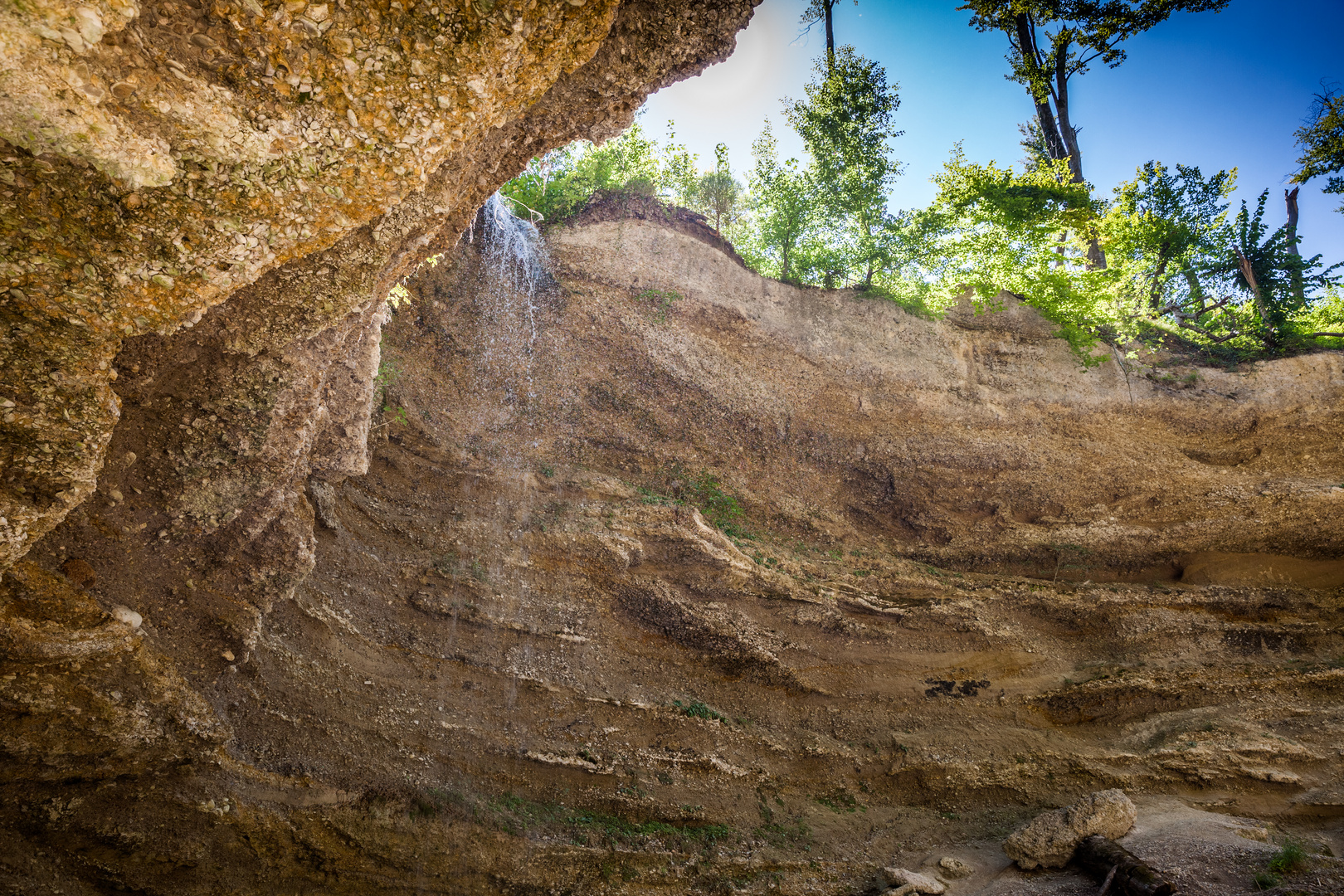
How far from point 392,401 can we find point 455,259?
379cm

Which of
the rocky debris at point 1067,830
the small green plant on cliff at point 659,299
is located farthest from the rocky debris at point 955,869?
the small green plant on cliff at point 659,299

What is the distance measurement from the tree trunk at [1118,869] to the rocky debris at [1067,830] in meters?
0.19

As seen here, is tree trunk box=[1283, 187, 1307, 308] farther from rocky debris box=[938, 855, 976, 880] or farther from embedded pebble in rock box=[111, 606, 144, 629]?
embedded pebble in rock box=[111, 606, 144, 629]

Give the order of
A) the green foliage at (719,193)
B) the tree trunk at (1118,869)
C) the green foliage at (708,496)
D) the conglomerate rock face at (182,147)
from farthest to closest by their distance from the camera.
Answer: the green foliage at (719,193) < the green foliage at (708,496) < the tree trunk at (1118,869) < the conglomerate rock face at (182,147)

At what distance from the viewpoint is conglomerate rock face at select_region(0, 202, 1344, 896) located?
775cm

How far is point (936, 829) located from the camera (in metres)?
11.5

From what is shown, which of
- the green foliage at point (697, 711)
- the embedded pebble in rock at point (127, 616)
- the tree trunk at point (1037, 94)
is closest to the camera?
the embedded pebble in rock at point (127, 616)

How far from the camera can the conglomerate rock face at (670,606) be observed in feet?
25.4

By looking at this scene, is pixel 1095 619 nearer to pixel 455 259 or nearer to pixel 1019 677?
pixel 1019 677

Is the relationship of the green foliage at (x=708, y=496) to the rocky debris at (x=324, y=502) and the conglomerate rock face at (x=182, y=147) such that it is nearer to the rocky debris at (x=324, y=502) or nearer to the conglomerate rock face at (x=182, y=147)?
the rocky debris at (x=324, y=502)

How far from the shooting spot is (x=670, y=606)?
12.5 m

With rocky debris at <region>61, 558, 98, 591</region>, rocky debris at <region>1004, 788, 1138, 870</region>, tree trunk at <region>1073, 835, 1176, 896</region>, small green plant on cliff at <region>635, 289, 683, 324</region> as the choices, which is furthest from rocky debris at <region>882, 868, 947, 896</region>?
small green plant on cliff at <region>635, 289, 683, 324</region>

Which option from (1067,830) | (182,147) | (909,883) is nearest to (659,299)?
(182,147)

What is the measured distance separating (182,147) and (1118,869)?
1394cm
